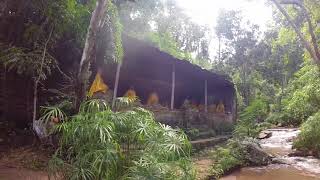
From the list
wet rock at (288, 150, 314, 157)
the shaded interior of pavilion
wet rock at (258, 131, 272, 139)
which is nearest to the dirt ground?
the shaded interior of pavilion

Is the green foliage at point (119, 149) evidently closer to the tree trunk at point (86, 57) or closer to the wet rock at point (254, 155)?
the tree trunk at point (86, 57)

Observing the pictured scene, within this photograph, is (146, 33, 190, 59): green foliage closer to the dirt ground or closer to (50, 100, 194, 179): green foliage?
the dirt ground

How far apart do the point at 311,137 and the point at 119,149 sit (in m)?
12.0

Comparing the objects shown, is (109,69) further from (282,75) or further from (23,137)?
(282,75)

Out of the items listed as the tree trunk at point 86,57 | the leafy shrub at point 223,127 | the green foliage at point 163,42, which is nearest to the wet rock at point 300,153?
the leafy shrub at point 223,127

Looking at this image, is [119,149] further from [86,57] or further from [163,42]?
[163,42]

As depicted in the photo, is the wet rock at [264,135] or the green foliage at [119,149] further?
the wet rock at [264,135]

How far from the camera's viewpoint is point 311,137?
1573 centimetres

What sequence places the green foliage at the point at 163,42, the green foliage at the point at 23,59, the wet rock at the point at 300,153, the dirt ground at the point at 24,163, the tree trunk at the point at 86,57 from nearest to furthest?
1. the tree trunk at the point at 86,57
2. the dirt ground at the point at 24,163
3. the green foliage at the point at 23,59
4. the wet rock at the point at 300,153
5. the green foliage at the point at 163,42

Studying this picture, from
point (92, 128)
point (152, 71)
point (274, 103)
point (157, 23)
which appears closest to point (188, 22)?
point (157, 23)

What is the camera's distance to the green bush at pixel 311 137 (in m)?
15.4

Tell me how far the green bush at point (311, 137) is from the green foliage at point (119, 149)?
1076cm

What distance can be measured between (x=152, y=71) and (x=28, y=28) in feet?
32.7

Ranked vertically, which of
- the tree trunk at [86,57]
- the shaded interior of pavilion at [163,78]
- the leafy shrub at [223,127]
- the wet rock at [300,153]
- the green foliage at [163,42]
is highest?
the green foliage at [163,42]
